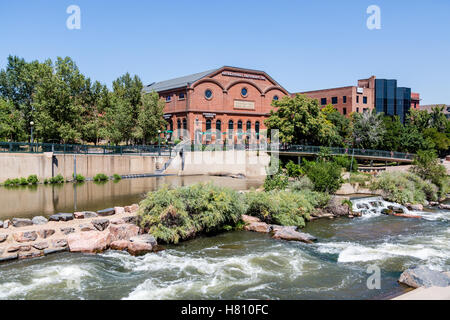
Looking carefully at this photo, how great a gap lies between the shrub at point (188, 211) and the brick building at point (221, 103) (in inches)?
1233

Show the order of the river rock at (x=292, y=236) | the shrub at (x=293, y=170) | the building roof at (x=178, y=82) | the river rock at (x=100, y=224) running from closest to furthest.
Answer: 1. the river rock at (x=100, y=224)
2. the river rock at (x=292, y=236)
3. the shrub at (x=293, y=170)
4. the building roof at (x=178, y=82)

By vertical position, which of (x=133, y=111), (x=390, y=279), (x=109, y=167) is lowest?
(x=390, y=279)

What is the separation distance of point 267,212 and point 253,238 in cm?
287

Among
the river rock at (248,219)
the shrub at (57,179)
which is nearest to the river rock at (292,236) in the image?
the river rock at (248,219)

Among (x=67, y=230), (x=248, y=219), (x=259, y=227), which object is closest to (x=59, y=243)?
(x=67, y=230)

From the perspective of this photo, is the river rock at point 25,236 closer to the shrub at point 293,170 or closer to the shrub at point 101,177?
the shrub at point 101,177

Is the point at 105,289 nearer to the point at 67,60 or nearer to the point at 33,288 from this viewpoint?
the point at 33,288

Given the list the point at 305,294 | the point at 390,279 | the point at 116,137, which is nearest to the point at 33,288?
the point at 305,294

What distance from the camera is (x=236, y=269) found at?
12.2m

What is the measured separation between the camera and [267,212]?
1870 centimetres

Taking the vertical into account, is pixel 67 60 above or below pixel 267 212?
above

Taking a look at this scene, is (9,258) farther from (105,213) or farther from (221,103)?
(221,103)

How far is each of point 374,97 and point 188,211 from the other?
188ft

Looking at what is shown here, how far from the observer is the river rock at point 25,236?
1368 centimetres
